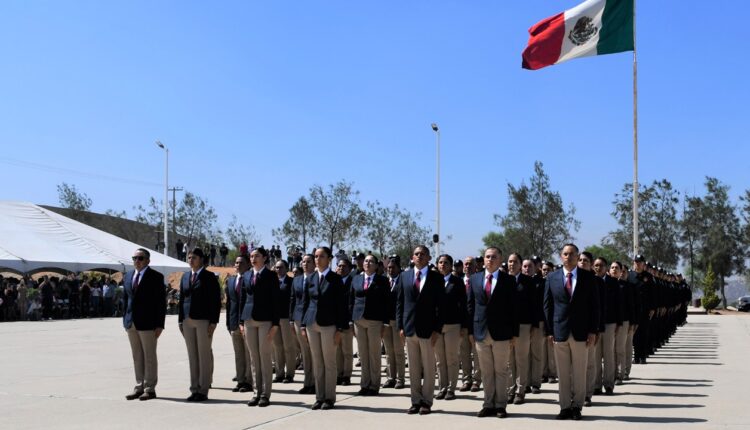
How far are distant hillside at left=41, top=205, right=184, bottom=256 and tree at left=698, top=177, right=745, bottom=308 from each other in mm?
46449

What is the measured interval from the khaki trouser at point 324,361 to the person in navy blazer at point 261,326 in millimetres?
605

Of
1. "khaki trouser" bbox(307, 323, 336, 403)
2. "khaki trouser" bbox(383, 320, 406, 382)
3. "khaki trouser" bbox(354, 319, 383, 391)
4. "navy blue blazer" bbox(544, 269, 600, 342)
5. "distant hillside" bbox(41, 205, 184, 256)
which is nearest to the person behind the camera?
"navy blue blazer" bbox(544, 269, 600, 342)

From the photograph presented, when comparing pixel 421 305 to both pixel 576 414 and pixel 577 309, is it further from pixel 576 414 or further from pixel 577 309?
pixel 576 414

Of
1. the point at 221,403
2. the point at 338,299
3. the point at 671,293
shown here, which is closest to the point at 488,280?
the point at 338,299

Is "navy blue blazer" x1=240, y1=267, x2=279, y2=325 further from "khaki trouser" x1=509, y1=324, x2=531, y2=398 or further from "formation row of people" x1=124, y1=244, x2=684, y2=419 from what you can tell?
"khaki trouser" x1=509, y1=324, x2=531, y2=398

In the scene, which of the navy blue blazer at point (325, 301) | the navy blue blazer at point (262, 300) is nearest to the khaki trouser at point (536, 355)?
the navy blue blazer at point (325, 301)

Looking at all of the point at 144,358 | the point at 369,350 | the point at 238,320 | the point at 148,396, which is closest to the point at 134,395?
the point at 148,396

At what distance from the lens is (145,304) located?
36.3 feet

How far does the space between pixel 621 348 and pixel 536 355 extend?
1.63 meters

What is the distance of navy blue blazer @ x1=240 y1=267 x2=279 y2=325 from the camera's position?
419 inches

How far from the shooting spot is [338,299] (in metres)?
10.5

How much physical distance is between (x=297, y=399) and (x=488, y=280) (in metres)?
3.25

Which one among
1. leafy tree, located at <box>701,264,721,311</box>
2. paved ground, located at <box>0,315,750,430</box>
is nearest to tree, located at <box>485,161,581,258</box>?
leafy tree, located at <box>701,264,721,311</box>

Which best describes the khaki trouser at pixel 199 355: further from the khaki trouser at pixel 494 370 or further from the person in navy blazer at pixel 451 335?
the khaki trouser at pixel 494 370
